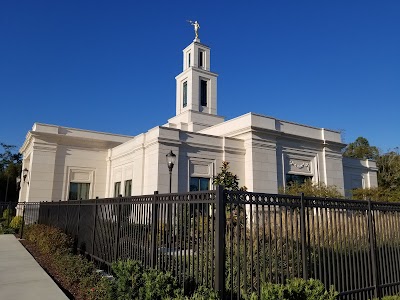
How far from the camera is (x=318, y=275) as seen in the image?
17.9 feet

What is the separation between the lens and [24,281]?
281 inches

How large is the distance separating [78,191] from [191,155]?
35.6 feet

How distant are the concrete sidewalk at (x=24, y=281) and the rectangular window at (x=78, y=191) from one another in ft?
50.0

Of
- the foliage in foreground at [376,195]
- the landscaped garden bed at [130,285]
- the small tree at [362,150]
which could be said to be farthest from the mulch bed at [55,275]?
the small tree at [362,150]

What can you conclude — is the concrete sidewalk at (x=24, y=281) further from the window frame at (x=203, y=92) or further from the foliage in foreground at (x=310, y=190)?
the window frame at (x=203, y=92)

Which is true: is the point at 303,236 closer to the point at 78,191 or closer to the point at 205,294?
the point at 205,294

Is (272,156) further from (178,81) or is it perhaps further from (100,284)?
(100,284)

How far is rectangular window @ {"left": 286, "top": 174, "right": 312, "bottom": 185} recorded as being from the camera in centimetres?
2247

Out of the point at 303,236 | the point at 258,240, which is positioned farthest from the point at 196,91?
the point at 258,240

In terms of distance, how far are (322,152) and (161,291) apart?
22.6m

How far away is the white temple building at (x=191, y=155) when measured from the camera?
1997 cm

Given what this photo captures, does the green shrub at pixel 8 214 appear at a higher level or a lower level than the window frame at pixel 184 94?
lower

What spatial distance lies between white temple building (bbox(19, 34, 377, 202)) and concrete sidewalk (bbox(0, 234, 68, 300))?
9.48 meters

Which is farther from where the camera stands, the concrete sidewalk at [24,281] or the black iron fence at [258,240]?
the concrete sidewalk at [24,281]
